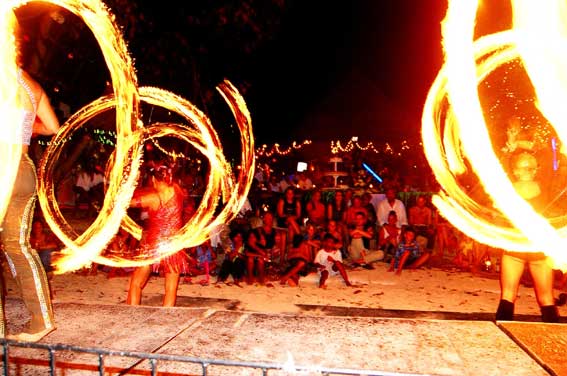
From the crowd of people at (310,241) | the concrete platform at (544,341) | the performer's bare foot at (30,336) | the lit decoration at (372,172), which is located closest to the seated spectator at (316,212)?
the crowd of people at (310,241)

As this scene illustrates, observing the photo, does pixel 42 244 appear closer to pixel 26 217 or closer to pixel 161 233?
pixel 161 233

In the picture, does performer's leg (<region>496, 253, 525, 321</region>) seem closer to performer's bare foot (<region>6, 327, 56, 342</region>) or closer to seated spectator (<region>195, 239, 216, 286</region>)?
performer's bare foot (<region>6, 327, 56, 342</region>)

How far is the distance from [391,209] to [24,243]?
28.0ft

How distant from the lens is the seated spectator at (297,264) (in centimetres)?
801

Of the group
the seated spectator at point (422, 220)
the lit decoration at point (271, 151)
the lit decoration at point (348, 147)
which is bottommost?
the seated spectator at point (422, 220)

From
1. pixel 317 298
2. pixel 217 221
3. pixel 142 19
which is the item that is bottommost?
pixel 317 298

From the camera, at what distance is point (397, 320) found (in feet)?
12.6

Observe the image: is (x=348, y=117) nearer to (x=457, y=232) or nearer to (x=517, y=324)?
(x=457, y=232)

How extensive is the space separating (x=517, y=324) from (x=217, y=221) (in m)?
6.43

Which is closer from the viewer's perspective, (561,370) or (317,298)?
(561,370)

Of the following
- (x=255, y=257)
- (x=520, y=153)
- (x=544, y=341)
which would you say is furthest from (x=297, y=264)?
(x=544, y=341)

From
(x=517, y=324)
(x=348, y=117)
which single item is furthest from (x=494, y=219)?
(x=348, y=117)

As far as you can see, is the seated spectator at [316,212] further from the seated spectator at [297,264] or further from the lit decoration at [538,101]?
the lit decoration at [538,101]

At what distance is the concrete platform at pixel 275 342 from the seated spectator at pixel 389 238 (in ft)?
19.6
